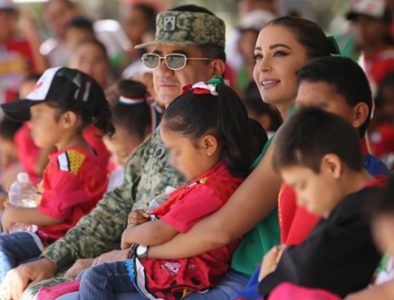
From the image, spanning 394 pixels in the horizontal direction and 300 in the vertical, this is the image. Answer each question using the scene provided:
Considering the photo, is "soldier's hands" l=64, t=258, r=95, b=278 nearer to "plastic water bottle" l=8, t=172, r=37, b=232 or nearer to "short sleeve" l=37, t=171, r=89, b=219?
"short sleeve" l=37, t=171, r=89, b=219

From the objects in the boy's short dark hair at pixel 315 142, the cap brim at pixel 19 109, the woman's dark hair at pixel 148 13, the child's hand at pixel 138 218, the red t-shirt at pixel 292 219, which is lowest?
the child's hand at pixel 138 218

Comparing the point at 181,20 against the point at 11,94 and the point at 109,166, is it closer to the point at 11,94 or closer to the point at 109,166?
the point at 109,166

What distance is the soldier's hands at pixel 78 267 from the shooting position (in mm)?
3840

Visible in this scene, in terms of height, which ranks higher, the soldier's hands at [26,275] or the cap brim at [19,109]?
the cap brim at [19,109]

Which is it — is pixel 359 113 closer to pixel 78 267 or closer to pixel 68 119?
pixel 78 267

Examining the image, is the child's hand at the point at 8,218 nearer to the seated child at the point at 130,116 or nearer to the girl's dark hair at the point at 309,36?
the seated child at the point at 130,116

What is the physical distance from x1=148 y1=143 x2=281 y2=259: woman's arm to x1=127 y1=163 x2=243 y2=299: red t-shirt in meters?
0.05

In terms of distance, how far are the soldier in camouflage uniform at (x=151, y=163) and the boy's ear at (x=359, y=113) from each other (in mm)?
1027

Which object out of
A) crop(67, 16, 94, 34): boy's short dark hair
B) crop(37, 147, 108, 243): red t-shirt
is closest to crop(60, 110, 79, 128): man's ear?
crop(37, 147, 108, 243): red t-shirt

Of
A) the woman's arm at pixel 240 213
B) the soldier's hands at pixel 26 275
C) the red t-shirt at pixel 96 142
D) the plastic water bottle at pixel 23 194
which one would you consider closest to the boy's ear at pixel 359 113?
the woman's arm at pixel 240 213

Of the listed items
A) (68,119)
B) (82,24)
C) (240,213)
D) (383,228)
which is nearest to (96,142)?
(68,119)

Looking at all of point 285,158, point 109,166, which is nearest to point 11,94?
point 109,166

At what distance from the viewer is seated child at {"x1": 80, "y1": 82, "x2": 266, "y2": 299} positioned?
11.1 feet

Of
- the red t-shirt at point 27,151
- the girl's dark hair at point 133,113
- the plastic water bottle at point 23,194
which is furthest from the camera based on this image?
the red t-shirt at point 27,151
